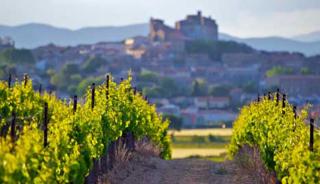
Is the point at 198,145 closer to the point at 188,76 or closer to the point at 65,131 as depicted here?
the point at 65,131

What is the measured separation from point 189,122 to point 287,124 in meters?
97.0

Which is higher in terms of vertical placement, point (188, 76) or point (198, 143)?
point (188, 76)

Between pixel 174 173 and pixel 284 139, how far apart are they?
4.86m

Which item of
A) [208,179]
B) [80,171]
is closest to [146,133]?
[208,179]

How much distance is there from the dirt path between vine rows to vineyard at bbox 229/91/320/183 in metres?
0.99

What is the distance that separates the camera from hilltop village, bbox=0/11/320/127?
131750mm

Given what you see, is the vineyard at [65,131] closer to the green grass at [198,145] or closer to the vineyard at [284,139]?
the vineyard at [284,139]

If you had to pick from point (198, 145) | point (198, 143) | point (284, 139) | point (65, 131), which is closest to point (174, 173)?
point (284, 139)

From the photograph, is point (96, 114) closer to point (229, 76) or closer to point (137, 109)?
point (137, 109)

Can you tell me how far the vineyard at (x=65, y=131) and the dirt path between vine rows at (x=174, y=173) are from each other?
703 millimetres

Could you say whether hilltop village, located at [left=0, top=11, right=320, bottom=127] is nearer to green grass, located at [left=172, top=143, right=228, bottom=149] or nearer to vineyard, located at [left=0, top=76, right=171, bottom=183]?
green grass, located at [left=172, top=143, right=228, bottom=149]

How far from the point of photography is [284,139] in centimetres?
1599

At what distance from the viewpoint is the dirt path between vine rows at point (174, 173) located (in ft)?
61.5

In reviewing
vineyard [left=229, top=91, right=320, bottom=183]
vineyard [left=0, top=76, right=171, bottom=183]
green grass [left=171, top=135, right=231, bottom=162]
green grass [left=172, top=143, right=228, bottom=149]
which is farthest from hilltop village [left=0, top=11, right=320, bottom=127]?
vineyard [left=229, top=91, right=320, bottom=183]
